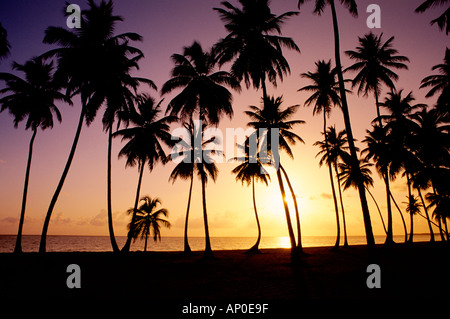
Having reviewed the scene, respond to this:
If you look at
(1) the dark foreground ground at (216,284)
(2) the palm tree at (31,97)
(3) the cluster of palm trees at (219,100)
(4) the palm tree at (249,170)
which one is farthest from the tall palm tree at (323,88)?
(2) the palm tree at (31,97)

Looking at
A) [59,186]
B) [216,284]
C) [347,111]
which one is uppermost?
[347,111]

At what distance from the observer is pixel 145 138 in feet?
75.3

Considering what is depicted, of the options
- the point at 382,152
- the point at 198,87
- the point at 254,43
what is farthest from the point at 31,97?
the point at 382,152

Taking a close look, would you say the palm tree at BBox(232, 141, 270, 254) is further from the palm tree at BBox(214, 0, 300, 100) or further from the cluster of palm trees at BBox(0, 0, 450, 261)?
the palm tree at BBox(214, 0, 300, 100)

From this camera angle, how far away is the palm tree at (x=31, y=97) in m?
20.2

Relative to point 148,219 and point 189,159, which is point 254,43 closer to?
point 189,159

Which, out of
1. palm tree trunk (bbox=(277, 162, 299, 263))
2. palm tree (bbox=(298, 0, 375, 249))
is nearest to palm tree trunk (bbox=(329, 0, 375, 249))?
palm tree (bbox=(298, 0, 375, 249))

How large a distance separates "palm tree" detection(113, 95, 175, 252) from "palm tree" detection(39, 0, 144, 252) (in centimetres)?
516

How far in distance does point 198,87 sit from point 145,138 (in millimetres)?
7260

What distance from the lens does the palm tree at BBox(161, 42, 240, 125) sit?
20281mm

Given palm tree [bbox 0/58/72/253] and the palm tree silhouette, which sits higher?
palm tree [bbox 0/58/72/253]
